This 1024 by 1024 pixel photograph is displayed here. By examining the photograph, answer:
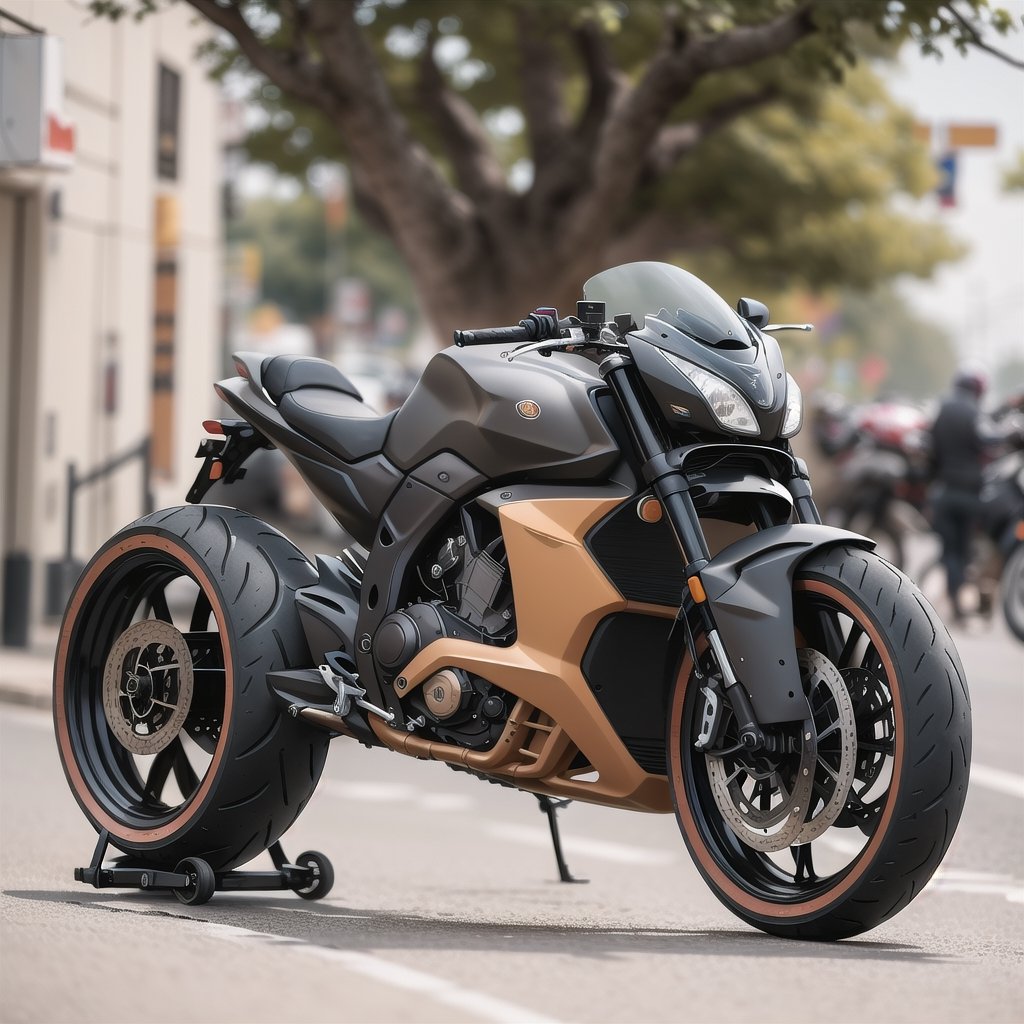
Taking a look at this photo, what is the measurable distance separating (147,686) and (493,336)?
1.40 meters

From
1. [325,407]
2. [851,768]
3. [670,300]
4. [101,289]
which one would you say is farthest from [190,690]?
[101,289]

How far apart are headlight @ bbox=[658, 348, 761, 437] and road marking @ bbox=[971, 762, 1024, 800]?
442cm

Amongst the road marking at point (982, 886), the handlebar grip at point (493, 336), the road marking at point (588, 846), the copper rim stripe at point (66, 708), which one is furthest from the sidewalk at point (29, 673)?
the handlebar grip at point (493, 336)

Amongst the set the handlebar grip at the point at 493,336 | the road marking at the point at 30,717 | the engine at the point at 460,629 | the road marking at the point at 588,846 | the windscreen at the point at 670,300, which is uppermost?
the windscreen at the point at 670,300

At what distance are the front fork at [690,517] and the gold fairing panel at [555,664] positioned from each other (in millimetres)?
167

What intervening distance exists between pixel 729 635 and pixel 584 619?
413mm

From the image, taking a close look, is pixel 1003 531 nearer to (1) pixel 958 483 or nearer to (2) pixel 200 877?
(1) pixel 958 483

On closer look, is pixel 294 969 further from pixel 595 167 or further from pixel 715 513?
pixel 595 167

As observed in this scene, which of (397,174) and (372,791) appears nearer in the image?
(372,791)

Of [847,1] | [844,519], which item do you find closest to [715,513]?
[847,1]

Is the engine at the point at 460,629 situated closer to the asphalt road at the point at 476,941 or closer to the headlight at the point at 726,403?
the asphalt road at the point at 476,941

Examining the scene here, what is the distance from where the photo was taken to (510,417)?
4.81 meters

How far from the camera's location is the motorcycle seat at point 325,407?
208 inches

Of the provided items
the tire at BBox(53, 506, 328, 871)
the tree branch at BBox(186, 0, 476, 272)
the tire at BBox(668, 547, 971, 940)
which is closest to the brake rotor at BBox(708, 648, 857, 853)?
the tire at BBox(668, 547, 971, 940)
